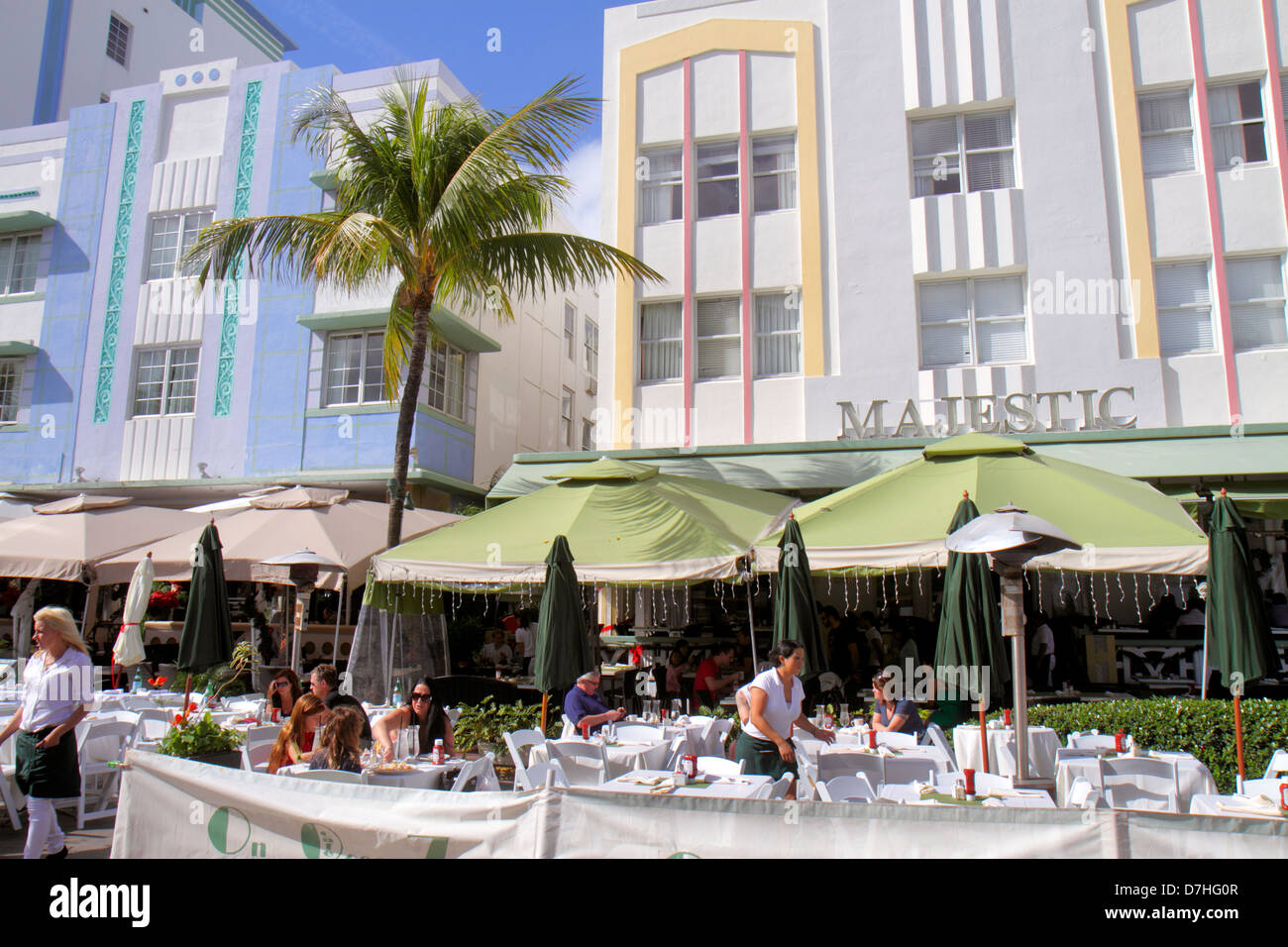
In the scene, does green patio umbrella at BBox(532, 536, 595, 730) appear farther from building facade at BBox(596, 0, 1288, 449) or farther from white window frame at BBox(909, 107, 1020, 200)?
white window frame at BBox(909, 107, 1020, 200)

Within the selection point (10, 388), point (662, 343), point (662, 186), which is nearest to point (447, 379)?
point (662, 343)

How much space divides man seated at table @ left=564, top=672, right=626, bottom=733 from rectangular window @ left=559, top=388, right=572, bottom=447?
59.7ft

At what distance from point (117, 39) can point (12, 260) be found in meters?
19.8

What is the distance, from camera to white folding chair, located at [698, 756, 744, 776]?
24.2 feet

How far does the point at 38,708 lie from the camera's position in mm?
6188

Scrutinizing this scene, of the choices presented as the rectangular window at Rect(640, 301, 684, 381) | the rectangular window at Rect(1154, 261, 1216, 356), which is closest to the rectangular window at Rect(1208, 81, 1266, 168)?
the rectangular window at Rect(1154, 261, 1216, 356)

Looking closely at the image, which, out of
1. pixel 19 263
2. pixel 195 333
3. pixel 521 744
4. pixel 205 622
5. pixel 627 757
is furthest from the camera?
pixel 19 263

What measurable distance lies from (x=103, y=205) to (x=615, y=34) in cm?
1354

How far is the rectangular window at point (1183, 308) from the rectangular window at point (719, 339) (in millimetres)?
7107

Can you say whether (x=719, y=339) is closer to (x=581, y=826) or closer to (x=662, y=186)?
(x=662, y=186)

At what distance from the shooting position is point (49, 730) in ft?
20.3

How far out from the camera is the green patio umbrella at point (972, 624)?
8.09 metres
